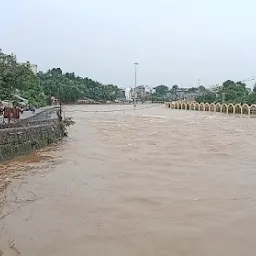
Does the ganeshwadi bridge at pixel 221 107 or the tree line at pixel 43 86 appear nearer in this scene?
the tree line at pixel 43 86

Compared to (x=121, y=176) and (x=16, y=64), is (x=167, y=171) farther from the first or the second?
(x=16, y=64)

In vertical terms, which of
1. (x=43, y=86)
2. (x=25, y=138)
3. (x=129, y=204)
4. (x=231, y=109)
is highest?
(x=43, y=86)

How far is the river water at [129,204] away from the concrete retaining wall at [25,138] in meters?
0.47

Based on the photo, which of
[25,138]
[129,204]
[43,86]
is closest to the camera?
[129,204]

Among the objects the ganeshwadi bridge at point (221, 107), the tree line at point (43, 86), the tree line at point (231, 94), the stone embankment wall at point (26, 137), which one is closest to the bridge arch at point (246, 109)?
the ganeshwadi bridge at point (221, 107)

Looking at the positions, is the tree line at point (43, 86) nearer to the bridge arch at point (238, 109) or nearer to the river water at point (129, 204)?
the river water at point (129, 204)

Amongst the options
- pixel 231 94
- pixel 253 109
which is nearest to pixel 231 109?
pixel 253 109

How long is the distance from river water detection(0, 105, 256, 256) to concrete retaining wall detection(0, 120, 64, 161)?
1.55 ft

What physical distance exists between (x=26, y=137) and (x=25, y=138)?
10 cm

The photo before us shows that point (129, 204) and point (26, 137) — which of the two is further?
point (26, 137)

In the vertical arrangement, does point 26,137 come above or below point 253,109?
above

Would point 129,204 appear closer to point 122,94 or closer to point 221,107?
point 221,107

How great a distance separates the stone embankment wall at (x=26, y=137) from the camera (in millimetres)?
13375

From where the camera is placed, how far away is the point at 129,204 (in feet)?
26.4
